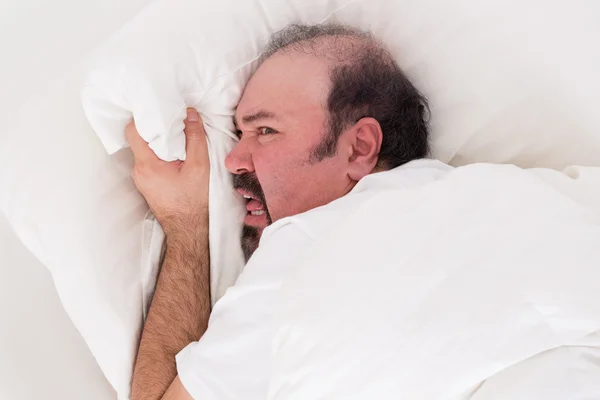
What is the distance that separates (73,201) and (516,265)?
0.74 m

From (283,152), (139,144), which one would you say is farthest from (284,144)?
(139,144)

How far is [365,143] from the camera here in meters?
1.22

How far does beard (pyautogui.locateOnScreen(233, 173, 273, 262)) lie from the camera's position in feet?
3.97

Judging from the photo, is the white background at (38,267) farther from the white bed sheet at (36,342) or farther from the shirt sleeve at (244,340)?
the shirt sleeve at (244,340)

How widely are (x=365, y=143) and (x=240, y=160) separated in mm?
232

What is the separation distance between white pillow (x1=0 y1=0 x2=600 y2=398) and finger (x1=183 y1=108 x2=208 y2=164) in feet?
0.11

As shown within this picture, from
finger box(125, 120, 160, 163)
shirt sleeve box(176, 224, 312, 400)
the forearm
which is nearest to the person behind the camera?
shirt sleeve box(176, 224, 312, 400)

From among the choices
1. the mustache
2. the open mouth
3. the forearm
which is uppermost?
the mustache

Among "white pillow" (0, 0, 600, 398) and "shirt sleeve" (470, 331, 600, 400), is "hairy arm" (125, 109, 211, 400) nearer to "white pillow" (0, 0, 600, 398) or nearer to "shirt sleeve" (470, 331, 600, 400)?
"white pillow" (0, 0, 600, 398)

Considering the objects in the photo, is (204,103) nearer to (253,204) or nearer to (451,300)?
(253,204)

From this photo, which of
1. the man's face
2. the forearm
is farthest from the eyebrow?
the forearm

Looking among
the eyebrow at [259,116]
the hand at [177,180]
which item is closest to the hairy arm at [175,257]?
the hand at [177,180]

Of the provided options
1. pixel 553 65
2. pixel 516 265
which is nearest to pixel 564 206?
pixel 516 265

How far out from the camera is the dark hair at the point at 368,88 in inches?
48.5
